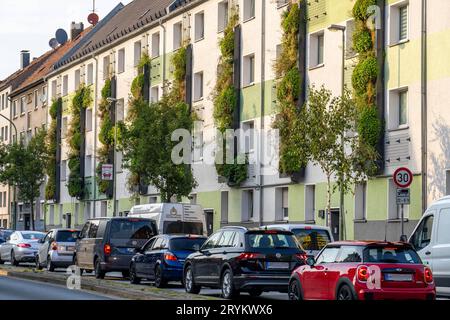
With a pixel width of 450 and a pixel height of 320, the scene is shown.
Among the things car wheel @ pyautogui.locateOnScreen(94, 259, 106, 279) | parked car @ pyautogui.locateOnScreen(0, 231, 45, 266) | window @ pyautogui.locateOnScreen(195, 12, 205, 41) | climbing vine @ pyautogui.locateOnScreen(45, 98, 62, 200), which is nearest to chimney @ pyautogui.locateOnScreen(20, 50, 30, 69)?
climbing vine @ pyautogui.locateOnScreen(45, 98, 62, 200)

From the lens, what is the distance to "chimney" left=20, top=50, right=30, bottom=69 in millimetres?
101944

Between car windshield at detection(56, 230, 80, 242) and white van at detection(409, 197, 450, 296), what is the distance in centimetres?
1874

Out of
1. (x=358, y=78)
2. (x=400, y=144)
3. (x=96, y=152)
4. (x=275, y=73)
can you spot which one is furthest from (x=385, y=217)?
(x=96, y=152)

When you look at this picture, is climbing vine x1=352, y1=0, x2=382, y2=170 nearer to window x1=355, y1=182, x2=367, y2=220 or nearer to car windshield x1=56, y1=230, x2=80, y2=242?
window x1=355, y1=182, x2=367, y2=220

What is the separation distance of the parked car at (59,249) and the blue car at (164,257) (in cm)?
904

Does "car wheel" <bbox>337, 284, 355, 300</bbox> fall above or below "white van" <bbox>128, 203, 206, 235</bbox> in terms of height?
below

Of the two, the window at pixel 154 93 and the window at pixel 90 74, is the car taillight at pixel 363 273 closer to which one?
the window at pixel 154 93

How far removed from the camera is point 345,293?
→ 19.3m

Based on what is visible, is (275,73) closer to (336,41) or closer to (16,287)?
(336,41)

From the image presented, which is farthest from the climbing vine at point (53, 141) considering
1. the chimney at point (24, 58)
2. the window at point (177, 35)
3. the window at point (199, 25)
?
the chimney at point (24, 58)

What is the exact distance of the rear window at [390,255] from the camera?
766 inches

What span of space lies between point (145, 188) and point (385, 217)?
23.9m

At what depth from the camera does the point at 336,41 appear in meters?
42.7

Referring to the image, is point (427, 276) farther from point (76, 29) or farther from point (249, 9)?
point (76, 29)
